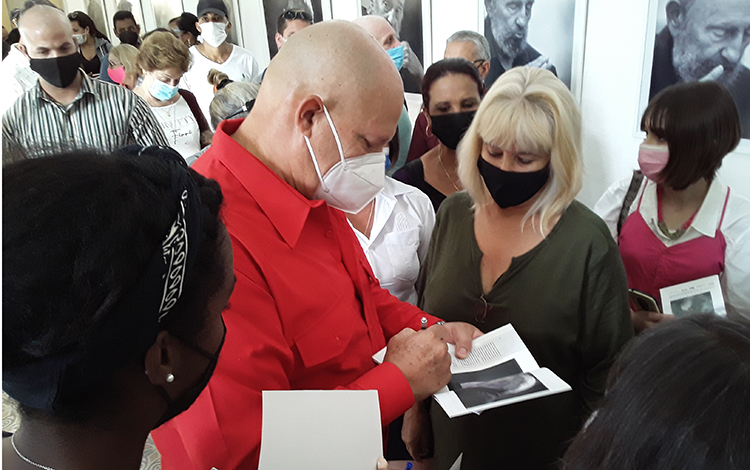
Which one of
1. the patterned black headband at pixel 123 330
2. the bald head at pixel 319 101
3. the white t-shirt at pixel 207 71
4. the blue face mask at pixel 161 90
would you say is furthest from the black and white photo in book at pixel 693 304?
the white t-shirt at pixel 207 71

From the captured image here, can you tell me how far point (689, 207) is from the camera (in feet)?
7.38

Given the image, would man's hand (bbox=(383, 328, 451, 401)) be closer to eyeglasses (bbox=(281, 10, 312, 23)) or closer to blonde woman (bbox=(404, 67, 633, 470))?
blonde woman (bbox=(404, 67, 633, 470))

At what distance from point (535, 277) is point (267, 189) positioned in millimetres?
1031

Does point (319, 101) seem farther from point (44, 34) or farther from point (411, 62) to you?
point (411, 62)

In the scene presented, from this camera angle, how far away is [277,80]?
4.29 ft

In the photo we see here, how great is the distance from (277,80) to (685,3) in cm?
274

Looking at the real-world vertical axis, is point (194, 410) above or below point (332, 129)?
below

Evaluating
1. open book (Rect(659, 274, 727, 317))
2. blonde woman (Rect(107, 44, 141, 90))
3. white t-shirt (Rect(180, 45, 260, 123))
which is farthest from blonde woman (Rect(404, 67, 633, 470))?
white t-shirt (Rect(180, 45, 260, 123))

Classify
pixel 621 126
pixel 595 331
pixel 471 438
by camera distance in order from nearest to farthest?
pixel 595 331
pixel 471 438
pixel 621 126

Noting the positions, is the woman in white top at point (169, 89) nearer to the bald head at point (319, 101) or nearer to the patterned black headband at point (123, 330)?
the bald head at point (319, 101)

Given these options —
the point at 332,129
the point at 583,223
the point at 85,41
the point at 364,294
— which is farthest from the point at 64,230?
the point at 85,41

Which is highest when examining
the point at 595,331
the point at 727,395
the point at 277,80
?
the point at 277,80

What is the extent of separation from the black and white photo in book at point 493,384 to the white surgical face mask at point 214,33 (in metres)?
5.44

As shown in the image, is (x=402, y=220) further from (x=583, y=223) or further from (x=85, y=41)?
(x=85, y=41)
